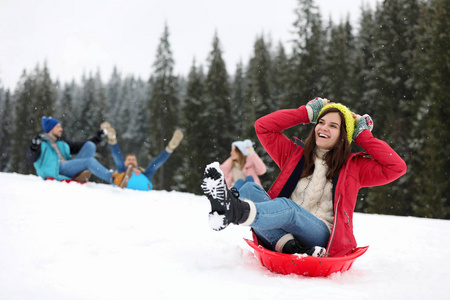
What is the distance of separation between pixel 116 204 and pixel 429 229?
3.89m

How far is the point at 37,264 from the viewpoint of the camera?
95.3 inches

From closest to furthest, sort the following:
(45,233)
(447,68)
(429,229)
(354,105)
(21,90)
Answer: (45,233) < (429,229) < (447,68) < (354,105) < (21,90)

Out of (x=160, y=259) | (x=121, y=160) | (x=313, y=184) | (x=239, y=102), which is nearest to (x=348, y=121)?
(x=313, y=184)

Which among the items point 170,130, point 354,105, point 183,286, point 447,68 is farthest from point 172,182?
point 183,286

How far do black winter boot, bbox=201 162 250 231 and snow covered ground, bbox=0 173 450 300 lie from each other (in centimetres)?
38

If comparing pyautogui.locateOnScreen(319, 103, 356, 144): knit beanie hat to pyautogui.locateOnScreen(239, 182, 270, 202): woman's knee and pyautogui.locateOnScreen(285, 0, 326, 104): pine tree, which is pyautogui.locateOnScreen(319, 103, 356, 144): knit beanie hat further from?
pyautogui.locateOnScreen(285, 0, 326, 104): pine tree

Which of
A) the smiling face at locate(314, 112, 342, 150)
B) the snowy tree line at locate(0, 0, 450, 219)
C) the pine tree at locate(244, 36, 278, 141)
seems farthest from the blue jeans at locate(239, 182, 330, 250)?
the pine tree at locate(244, 36, 278, 141)

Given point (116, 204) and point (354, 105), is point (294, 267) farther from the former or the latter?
point (354, 105)

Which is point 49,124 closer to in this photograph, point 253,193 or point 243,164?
point 243,164

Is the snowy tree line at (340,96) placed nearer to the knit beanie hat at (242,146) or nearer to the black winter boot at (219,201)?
the knit beanie hat at (242,146)

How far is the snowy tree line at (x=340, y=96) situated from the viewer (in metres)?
16.1

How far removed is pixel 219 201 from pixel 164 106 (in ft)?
97.1

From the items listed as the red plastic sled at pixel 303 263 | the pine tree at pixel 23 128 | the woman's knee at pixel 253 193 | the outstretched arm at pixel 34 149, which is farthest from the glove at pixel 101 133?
the pine tree at pixel 23 128

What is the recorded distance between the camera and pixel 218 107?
29766 mm
